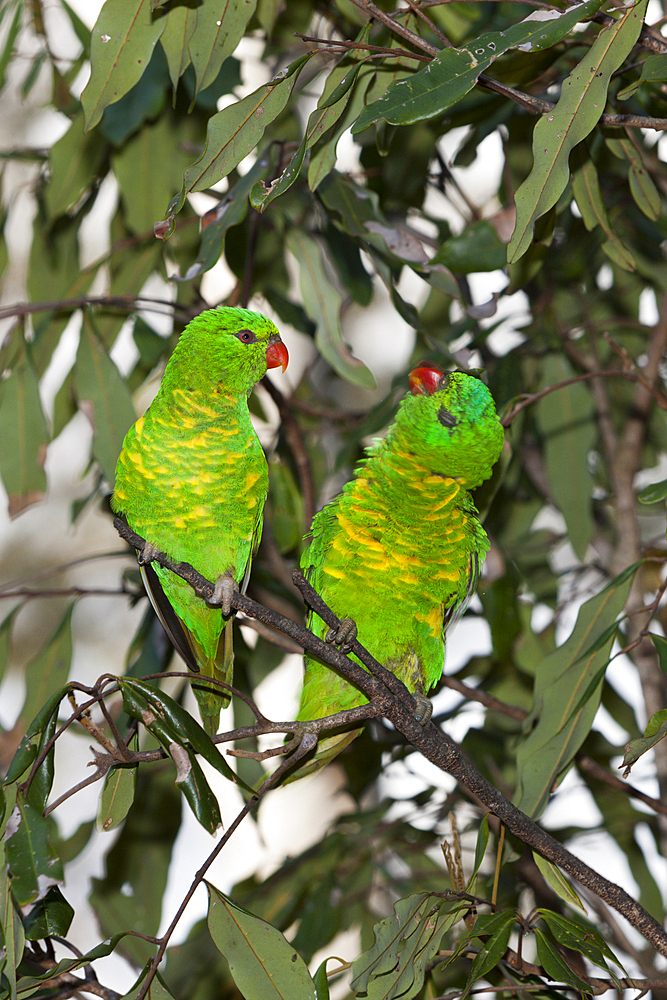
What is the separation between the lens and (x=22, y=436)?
139 cm

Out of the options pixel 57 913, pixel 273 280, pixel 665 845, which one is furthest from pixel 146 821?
pixel 273 280

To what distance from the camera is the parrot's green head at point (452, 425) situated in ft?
3.04

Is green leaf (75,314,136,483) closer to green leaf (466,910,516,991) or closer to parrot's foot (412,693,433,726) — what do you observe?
parrot's foot (412,693,433,726)

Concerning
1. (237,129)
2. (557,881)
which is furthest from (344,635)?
(237,129)

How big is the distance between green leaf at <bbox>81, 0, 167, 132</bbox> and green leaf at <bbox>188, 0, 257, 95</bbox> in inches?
2.0

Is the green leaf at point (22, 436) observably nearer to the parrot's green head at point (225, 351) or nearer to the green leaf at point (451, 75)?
the parrot's green head at point (225, 351)

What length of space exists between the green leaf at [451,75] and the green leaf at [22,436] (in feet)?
2.92

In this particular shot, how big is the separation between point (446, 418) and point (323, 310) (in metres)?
0.44

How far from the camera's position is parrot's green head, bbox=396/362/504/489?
0.93 m

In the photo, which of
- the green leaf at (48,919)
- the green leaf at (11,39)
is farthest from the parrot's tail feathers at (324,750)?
the green leaf at (11,39)

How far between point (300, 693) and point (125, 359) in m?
2.19

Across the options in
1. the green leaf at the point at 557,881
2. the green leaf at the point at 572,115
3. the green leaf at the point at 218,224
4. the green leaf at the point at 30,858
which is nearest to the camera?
the green leaf at the point at 30,858

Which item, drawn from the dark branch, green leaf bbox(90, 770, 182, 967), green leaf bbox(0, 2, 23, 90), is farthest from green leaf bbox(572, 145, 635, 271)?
green leaf bbox(90, 770, 182, 967)

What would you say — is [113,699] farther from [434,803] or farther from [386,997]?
[386,997]
